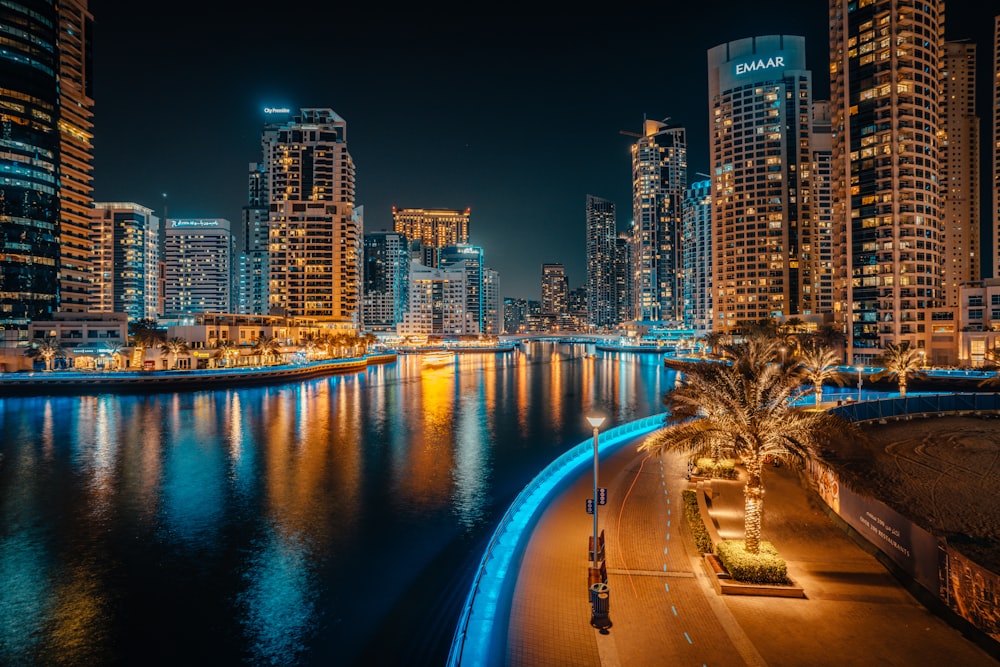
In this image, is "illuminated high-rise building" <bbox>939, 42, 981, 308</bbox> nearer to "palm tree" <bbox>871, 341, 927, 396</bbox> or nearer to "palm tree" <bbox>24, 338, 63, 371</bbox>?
A: "palm tree" <bbox>871, 341, 927, 396</bbox>

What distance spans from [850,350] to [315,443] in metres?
91.3

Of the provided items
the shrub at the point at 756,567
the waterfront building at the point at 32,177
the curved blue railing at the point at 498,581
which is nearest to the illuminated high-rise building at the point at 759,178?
the curved blue railing at the point at 498,581

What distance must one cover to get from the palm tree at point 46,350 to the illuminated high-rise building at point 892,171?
140 metres

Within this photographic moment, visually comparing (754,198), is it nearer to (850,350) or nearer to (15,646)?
(850,350)

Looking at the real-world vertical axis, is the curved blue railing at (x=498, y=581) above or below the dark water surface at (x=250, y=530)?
above

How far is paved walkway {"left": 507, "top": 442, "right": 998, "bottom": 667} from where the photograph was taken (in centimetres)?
1228

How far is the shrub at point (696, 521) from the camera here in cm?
1758

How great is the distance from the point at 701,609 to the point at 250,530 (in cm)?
2063

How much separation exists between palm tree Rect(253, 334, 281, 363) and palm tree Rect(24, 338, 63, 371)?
32.3 meters

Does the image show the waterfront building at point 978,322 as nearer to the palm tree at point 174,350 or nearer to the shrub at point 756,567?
the shrub at point 756,567

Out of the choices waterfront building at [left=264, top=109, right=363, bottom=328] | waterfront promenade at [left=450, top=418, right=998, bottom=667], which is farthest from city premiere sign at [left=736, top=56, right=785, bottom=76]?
waterfront promenade at [left=450, top=418, right=998, bottom=667]

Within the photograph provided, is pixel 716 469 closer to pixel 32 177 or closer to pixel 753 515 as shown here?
pixel 753 515

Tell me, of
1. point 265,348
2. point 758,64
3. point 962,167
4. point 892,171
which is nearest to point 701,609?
point 892,171

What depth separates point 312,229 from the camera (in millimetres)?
168375
